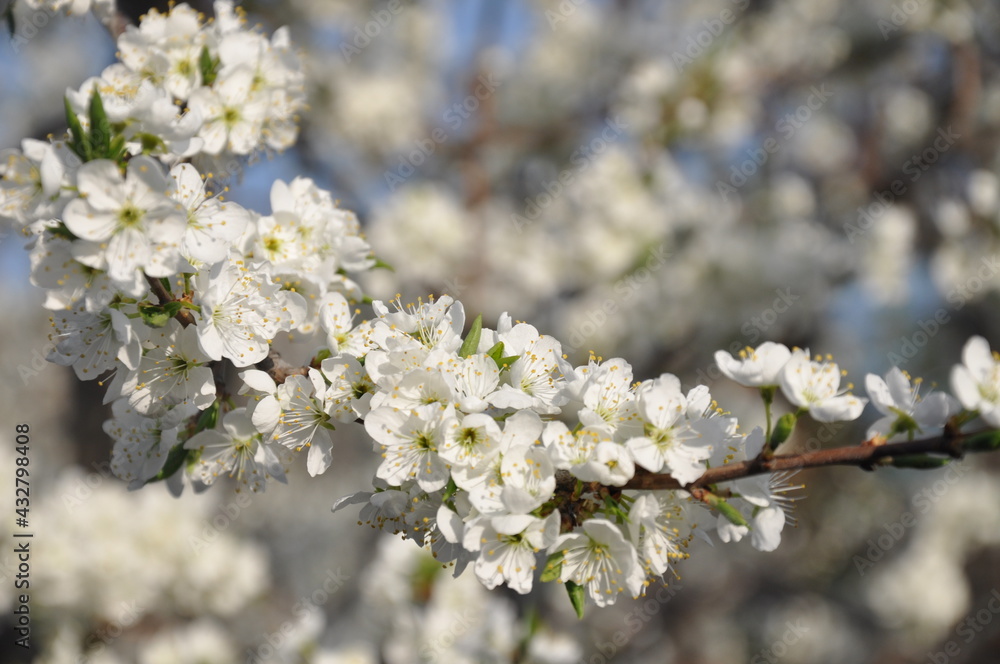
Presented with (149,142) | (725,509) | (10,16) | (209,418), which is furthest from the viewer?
(10,16)

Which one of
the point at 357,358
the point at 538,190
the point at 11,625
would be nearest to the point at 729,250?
the point at 538,190

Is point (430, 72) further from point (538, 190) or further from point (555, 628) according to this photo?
point (555, 628)

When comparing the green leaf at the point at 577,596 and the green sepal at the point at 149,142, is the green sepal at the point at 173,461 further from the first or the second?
the green leaf at the point at 577,596

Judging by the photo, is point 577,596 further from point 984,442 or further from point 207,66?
point 207,66

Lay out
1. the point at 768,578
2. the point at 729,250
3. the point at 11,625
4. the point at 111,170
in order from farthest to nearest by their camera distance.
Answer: the point at 768,578 → the point at 729,250 → the point at 11,625 → the point at 111,170

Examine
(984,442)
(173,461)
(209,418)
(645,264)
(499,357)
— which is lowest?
(645,264)

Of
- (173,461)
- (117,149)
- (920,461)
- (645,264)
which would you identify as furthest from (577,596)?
(645,264)

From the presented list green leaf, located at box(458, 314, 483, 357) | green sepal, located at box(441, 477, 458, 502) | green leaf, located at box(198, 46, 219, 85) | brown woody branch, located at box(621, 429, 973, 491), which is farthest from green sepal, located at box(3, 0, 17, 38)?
brown woody branch, located at box(621, 429, 973, 491)

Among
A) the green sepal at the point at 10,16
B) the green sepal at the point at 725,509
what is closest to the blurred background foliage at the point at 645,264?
the green sepal at the point at 10,16
